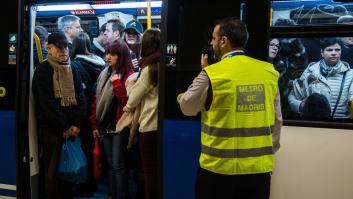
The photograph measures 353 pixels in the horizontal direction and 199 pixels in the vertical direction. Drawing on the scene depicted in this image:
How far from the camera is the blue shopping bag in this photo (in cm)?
340

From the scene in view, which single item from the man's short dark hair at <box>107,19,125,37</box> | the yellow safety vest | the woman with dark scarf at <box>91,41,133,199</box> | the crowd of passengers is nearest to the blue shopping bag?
the crowd of passengers

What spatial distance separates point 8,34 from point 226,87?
80.7 inches

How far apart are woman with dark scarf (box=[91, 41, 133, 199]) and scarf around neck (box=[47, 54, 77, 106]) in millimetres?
269

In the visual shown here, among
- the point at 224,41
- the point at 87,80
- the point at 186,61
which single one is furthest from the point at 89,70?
the point at 224,41

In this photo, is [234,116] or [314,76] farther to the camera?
[314,76]

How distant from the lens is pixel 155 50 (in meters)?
3.05

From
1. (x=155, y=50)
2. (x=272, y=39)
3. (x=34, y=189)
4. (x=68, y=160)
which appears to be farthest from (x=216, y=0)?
(x=34, y=189)

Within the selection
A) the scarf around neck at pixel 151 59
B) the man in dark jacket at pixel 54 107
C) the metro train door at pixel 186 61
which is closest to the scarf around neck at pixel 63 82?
the man in dark jacket at pixel 54 107

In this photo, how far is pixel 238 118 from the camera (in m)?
2.03

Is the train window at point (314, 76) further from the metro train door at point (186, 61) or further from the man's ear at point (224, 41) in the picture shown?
the man's ear at point (224, 41)

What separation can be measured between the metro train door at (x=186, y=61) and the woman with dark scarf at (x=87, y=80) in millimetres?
1452

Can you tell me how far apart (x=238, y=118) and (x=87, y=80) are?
90.1 inches

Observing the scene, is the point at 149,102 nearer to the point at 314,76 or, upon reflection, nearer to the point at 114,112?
the point at 114,112

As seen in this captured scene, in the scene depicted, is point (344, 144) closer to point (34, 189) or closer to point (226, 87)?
point (226, 87)
